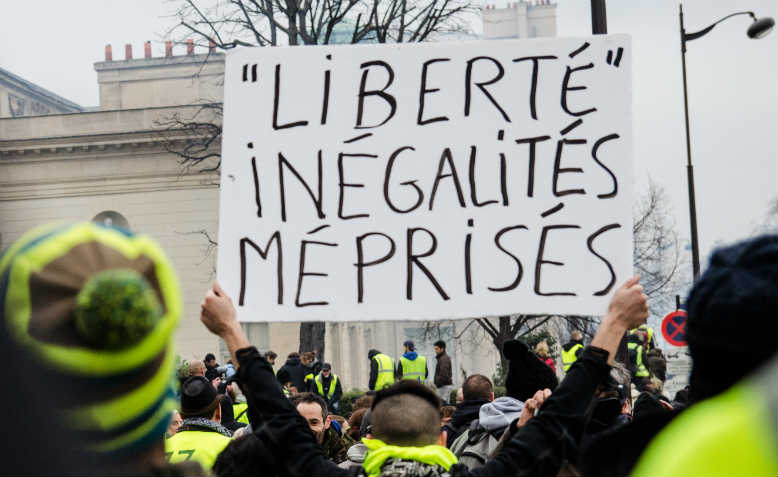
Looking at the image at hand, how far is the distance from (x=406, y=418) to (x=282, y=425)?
15.5 inches

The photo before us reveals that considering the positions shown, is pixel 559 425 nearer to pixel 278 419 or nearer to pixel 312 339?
pixel 278 419

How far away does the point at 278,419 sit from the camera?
9.58 feet

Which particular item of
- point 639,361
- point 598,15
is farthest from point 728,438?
point 639,361

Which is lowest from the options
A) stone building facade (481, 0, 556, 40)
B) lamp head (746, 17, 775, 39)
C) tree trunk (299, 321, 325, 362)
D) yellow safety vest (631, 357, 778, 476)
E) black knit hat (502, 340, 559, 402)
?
tree trunk (299, 321, 325, 362)

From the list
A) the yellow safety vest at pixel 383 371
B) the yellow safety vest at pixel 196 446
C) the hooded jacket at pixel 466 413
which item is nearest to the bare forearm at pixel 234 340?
the yellow safety vest at pixel 196 446

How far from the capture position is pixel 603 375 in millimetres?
2922

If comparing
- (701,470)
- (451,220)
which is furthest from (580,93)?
(701,470)

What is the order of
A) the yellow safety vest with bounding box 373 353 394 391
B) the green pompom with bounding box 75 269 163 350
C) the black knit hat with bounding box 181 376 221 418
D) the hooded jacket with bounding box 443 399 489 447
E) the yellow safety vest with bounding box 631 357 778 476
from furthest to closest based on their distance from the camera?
the yellow safety vest with bounding box 373 353 394 391, the hooded jacket with bounding box 443 399 489 447, the black knit hat with bounding box 181 376 221 418, the yellow safety vest with bounding box 631 357 778 476, the green pompom with bounding box 75 269 163 350

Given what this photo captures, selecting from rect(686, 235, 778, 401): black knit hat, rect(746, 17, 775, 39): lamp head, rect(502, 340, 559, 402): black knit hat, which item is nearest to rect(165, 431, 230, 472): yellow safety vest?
rect(502, 340, 559, 402): black knit hat

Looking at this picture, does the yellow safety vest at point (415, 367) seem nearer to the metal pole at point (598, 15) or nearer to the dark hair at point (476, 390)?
the metal pole at point (598, 15)

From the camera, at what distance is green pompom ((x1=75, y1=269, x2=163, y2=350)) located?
4.25 feet

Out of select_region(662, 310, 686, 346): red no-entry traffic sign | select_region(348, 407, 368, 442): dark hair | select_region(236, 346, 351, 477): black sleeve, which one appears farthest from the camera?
select_region(662, 310, 686, 346): red no-entry traffic sign

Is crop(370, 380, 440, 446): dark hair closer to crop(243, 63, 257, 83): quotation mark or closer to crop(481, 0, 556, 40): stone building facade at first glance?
crop(243, 63, 257, 83): quotation mark

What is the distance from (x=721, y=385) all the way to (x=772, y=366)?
0.10 m
